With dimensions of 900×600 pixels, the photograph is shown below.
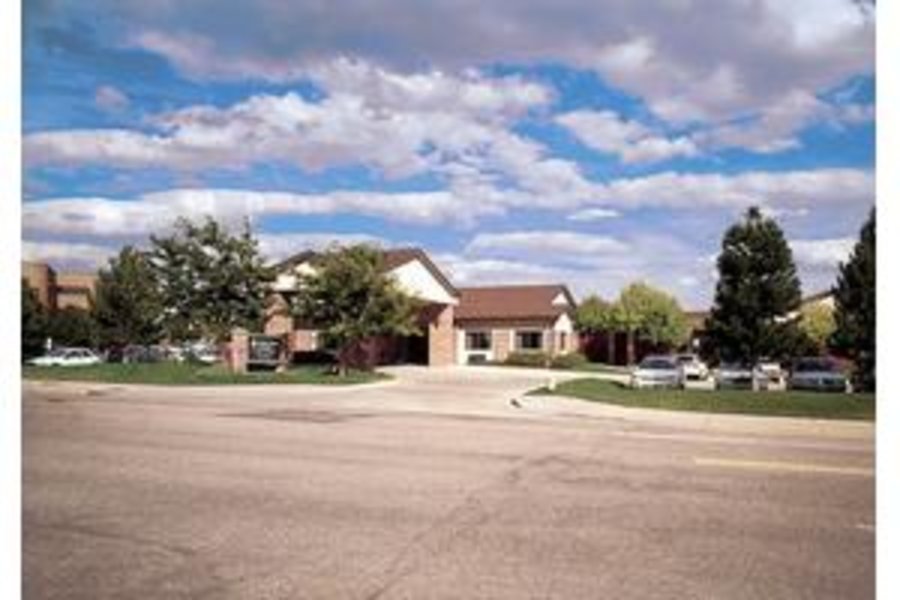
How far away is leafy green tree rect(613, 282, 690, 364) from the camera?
6400 cm

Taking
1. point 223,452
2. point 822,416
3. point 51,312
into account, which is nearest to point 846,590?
point 223,452

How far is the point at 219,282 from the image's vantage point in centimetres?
4759

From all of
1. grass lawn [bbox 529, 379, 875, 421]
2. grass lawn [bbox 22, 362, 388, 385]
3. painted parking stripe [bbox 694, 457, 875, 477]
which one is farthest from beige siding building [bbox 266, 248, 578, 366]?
painted parking stripe [bbox 694, 457, 875, 477]

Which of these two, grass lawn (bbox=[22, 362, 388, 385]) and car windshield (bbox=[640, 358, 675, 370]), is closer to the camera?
car windshield (bbox=[640, 358, 675, 370])

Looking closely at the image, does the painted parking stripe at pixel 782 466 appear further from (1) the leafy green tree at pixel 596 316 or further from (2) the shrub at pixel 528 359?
(1) the leafy green tree at pixel 596 316

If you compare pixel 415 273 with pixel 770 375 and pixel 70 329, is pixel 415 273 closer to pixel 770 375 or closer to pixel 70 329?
pixel 770 375

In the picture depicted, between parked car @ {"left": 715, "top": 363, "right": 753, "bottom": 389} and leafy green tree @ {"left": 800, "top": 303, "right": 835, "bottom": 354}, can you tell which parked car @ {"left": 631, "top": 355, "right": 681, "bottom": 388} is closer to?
parked car @ {"left": 715, "top": 363, "right": 753, "bottom": 389}

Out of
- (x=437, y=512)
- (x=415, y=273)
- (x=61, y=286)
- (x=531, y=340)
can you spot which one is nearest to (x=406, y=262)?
(x=415, y=273)

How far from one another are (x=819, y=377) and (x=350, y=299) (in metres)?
16.5

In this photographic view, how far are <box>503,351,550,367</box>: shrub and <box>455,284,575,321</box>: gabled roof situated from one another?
13.4 ft

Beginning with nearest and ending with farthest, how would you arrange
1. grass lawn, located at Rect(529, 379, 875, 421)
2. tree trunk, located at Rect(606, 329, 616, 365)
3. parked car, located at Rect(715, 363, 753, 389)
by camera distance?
grass lawn, located at Rect(529, 379, 875, 421), parked car, located at Rect(715, 363, 753, 389), tree trunk, located at Rect(606, 329, 616, 365)

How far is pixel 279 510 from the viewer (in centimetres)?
978

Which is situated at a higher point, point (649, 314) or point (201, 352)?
point (649, 314)

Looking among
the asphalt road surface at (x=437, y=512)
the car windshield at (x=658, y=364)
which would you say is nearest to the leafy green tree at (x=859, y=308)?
the car windshield at (x=658, y=364)
